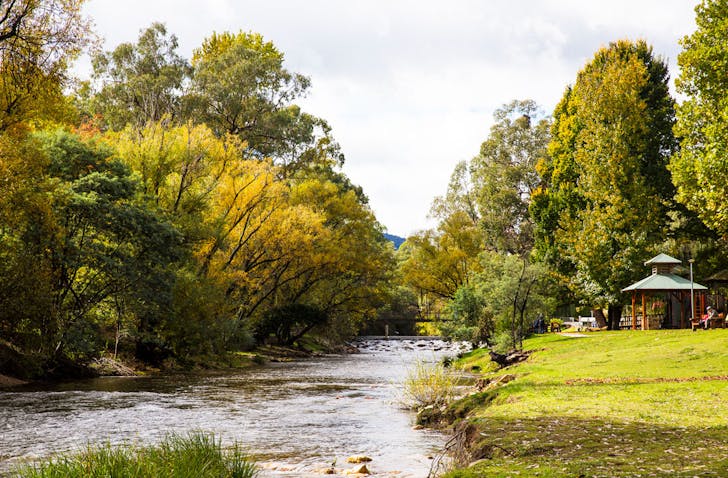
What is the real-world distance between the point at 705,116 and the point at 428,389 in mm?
19528

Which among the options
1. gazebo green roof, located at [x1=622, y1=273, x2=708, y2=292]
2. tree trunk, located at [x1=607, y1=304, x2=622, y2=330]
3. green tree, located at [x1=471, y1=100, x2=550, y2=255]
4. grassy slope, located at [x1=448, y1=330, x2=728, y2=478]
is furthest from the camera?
green tree, located at [x1=471, y1=100, x2=550, y2=255]

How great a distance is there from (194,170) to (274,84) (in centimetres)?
2400

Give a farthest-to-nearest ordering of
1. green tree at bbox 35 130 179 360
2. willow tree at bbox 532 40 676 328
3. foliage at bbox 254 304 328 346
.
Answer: foliage at bbox 254 304 328 346
willow tree at bbox 532 40 676 328
green tree at bbox 35 130 179 360

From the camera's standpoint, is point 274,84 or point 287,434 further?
point 274,84

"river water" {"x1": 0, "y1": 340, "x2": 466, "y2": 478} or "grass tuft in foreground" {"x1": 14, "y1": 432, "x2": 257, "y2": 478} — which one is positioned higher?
"grass tuft in foreground" {"x1": 14, "y1": 432, "x2": 257, "y2": 478}

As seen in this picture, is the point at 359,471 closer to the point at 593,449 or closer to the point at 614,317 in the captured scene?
the point at 593,449

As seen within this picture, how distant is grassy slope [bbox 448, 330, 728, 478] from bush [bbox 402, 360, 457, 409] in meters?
1.53

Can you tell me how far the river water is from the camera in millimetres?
12453

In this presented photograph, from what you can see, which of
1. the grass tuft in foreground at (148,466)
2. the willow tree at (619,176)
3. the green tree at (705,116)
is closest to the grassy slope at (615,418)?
the grass tuft in foreground at (148,466)

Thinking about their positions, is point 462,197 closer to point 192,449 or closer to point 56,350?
point 56,350

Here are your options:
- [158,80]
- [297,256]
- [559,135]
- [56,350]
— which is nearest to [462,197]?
[559,135]

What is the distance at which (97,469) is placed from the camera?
22.2 feet

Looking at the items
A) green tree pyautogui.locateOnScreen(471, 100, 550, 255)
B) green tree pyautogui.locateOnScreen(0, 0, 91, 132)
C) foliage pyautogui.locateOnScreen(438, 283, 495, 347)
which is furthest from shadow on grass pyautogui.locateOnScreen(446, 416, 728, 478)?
green tree pyautogui.locateOnScreen(471, 100, 550, 255)

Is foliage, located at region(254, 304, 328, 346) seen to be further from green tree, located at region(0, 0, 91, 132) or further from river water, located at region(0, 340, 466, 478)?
green tree, located at region(0, 0, 91, 132)
